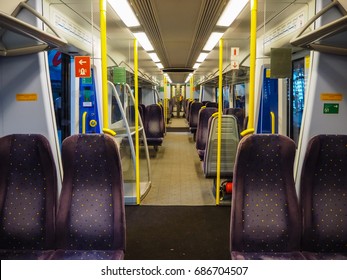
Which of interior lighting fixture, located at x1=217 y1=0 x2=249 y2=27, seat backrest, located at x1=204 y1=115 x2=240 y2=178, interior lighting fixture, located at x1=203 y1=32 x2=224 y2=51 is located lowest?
seat backrest, located at x1=204 y1=115 x2=240 y2=178

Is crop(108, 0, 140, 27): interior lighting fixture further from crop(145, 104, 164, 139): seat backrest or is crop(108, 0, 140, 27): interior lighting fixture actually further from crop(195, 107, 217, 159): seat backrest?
crop(145, 104, 164, 139): seat backrest

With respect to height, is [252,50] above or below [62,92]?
above

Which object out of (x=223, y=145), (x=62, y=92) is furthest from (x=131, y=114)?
(x=223, y=145)

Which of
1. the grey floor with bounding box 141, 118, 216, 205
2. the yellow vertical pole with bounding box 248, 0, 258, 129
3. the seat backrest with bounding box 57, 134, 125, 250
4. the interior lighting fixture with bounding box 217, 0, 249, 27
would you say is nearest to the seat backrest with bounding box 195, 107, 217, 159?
the grey floor with bounding box 141, 118, 216, 205

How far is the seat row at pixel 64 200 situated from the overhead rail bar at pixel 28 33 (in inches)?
24.4

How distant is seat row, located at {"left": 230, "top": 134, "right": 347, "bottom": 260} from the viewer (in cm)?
217

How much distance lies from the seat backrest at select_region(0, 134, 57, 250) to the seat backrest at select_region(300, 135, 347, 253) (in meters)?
1.56

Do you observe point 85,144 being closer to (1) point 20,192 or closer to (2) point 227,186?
(1) point 20,192

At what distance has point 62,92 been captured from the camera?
5.23m

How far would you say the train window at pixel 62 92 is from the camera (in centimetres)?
511

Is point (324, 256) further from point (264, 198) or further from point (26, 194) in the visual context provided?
point (26, 194)

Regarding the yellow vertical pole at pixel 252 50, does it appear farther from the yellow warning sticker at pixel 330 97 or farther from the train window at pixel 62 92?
the train window at pixel 62 92

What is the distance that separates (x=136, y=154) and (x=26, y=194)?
3.08 meters

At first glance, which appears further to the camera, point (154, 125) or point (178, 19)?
point (154, 125)
